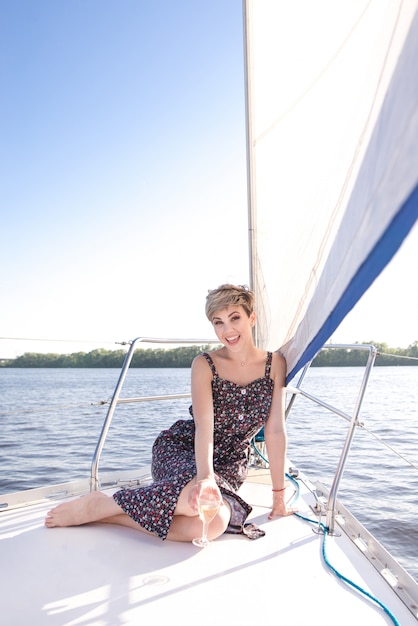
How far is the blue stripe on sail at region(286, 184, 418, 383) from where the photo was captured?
93cm

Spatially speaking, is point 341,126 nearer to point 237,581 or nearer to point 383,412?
point 237,581

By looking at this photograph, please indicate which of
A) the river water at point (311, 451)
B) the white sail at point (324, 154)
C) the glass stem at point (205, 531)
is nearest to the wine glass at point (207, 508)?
the glass stem at point (205, 531)

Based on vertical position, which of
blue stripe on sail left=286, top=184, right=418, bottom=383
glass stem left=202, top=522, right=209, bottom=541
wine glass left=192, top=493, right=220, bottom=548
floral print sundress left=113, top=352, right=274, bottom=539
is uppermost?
blue stripe on sail left=286, top=184, right=418, bottom=383

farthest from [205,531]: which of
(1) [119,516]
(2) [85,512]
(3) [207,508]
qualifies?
(2) [85,512]

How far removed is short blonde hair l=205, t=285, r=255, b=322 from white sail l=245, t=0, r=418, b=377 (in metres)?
0.10

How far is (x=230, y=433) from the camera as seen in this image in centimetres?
215

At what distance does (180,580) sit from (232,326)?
923mm

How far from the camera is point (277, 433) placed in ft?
7.06

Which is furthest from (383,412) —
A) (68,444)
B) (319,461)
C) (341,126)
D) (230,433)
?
(341,126)

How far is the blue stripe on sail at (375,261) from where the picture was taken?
3.06 feet

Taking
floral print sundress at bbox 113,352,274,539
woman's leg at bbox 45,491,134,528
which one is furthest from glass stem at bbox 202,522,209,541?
woman's leg at bbox 45,491,134,528

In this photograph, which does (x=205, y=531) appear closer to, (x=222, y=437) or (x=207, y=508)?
(x=207, y=508)

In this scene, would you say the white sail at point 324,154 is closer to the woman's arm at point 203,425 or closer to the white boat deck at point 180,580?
the woman's arm at point 203,425

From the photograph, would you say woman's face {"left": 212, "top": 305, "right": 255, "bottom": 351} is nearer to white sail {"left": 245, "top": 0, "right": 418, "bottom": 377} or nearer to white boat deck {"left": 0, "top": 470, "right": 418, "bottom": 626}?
white sail {"left": 245, "top": 0, "right": 418, "bottom": 377}
